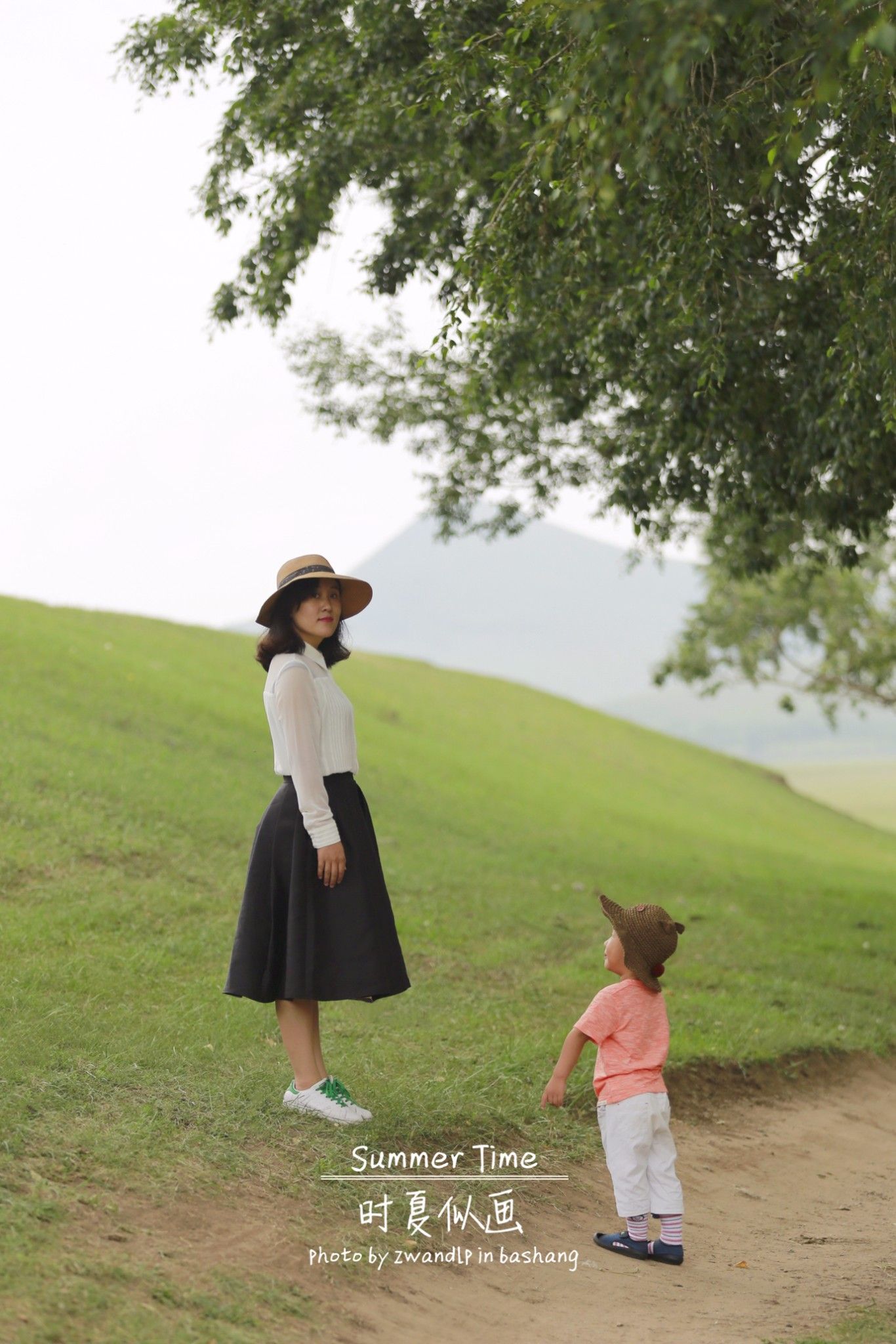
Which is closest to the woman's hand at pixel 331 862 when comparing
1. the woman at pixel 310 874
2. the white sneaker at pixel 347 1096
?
the woman at pixel 310 874

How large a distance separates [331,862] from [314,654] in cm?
106

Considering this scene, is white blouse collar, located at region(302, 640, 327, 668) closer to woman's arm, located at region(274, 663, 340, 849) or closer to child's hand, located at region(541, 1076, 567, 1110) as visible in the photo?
woman's arm, located at region(274, 663, 340, 849)

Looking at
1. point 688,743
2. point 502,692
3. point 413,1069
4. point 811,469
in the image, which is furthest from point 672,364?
point 688,743

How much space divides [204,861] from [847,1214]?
731 centimetres

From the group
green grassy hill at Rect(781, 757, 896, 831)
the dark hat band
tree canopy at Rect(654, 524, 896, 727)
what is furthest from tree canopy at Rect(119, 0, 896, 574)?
green grassy hill at Rect(781, 757, 896, 831)

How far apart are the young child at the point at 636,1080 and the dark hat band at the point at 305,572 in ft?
7.11

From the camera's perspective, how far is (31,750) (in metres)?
13.7

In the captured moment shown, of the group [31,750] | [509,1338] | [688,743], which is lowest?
[509,1338]

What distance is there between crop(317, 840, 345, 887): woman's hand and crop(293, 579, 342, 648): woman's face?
42.3 inches

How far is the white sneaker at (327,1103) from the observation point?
5.64 meters

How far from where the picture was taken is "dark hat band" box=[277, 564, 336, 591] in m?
5.81

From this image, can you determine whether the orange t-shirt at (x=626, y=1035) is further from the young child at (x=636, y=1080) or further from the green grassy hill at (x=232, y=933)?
the green grassy hill at (x=232, y=933)

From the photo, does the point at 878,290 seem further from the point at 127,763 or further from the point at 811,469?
the point at 127,763

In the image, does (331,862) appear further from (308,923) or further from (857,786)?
(857,786)
